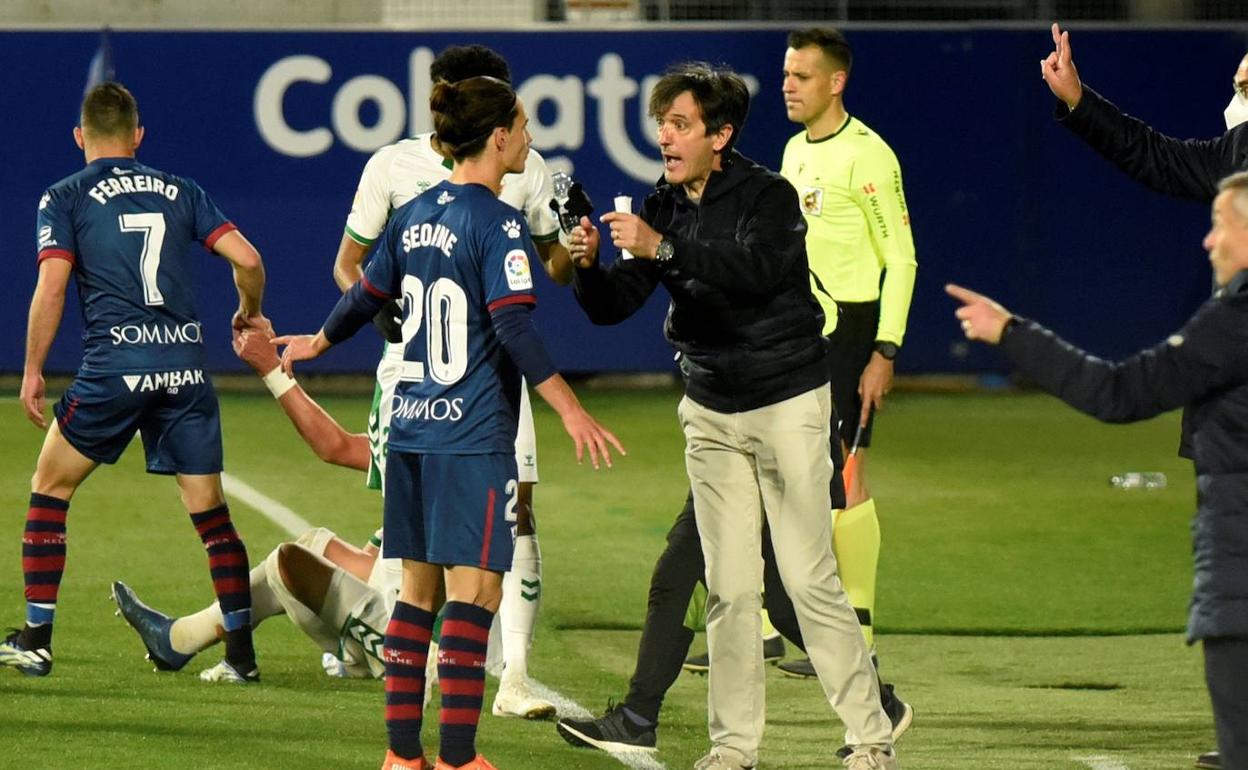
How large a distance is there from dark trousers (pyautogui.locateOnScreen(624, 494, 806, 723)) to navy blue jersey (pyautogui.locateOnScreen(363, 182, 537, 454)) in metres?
0.95

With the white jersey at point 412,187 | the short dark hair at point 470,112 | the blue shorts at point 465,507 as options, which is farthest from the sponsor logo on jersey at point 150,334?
the short dark hair at point 470,112

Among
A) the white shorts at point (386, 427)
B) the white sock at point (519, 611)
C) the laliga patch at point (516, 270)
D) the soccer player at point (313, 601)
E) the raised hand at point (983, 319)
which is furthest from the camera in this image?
the soccer player at point (313, 601)

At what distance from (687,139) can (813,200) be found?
215cm

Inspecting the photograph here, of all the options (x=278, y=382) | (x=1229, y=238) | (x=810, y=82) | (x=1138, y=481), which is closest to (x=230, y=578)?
(x=278, y=382)

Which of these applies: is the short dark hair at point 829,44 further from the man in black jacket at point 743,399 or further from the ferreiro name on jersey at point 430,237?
the ferreiro name on jersey at point 430,237

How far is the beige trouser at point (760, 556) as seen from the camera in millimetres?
5723

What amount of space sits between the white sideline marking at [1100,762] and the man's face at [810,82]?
262 centimetres

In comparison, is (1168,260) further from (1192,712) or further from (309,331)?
(1192,712)

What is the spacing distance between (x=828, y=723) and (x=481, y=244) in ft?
7.59

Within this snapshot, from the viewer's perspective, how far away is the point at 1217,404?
443 cm

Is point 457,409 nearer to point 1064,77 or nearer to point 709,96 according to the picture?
point 709,96

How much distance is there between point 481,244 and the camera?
17.7ft

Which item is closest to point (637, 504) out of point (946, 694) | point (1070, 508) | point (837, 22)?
point (1070, 508)

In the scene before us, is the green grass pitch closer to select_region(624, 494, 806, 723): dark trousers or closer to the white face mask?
select_region(624, 494, 806, 723): dark trousers
